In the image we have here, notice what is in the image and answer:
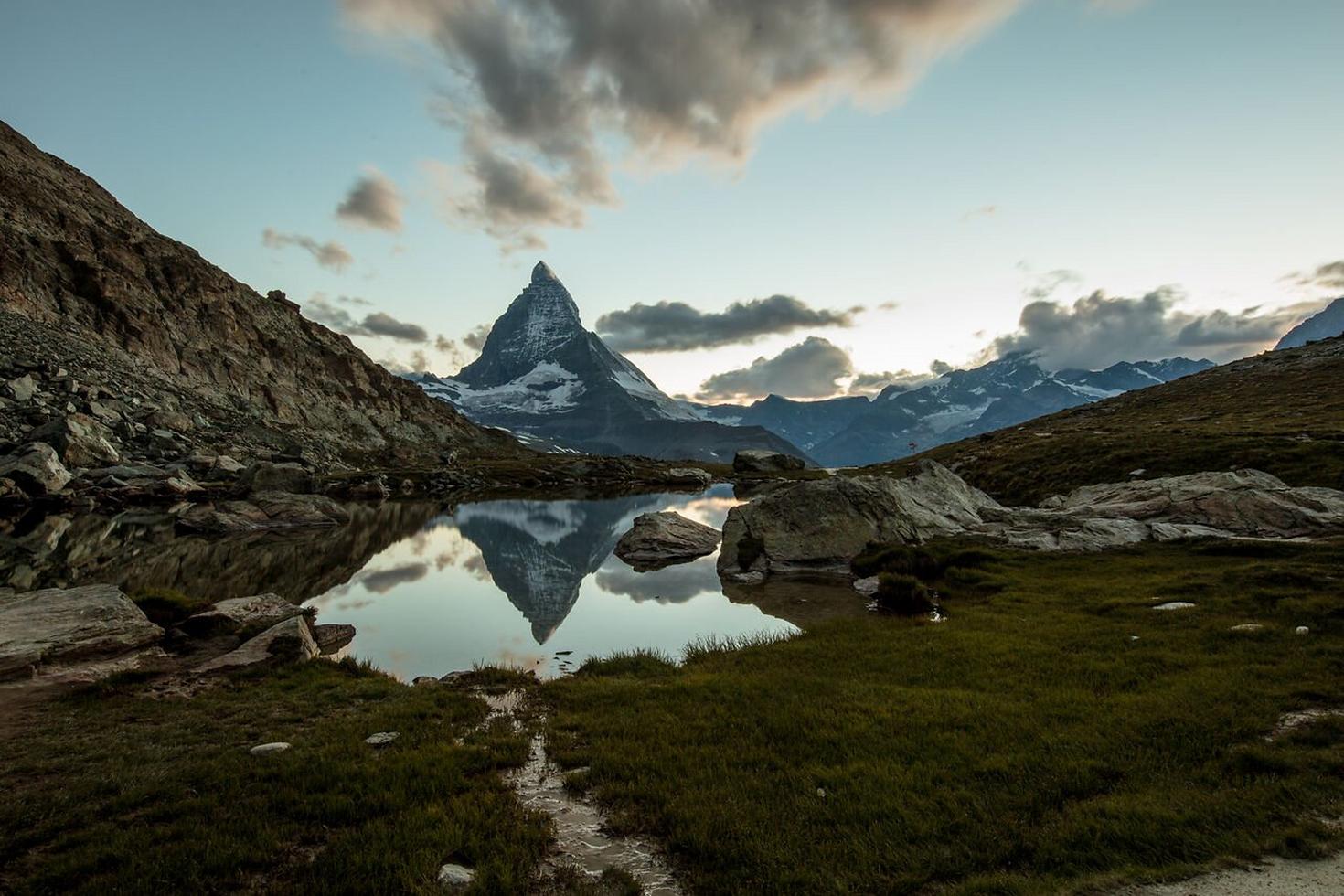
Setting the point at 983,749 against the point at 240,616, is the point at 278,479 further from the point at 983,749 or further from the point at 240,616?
the point at 983,749

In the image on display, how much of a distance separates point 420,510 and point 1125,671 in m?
86.1

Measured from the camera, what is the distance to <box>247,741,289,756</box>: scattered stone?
12.9 meters

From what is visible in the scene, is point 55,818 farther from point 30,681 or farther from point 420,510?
point 420,510

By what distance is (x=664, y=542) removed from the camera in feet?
170

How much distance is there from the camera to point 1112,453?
196 ft

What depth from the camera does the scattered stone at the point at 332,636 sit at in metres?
24.7

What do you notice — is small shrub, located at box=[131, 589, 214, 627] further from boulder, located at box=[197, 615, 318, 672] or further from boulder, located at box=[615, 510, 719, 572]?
boulder, located at box=[615, 510, 719, 572]

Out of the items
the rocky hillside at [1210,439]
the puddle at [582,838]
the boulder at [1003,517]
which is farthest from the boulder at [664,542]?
the rocky hillside at [1210,439]

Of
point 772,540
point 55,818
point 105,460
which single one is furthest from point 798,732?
point 105,460

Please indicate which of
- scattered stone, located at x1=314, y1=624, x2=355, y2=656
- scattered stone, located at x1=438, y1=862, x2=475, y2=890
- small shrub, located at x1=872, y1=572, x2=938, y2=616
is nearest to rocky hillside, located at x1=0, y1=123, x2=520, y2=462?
scattered stone, located at x1=314, y1=624, x2=355, y2=656

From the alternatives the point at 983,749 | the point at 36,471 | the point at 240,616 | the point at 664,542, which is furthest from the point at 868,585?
the point at 36,471

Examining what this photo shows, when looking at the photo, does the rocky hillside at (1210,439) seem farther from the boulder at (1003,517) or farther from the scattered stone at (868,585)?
the scattered stone at (868,585)

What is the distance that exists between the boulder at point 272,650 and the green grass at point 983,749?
10272 millimetres

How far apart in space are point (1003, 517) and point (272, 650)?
158 ft
